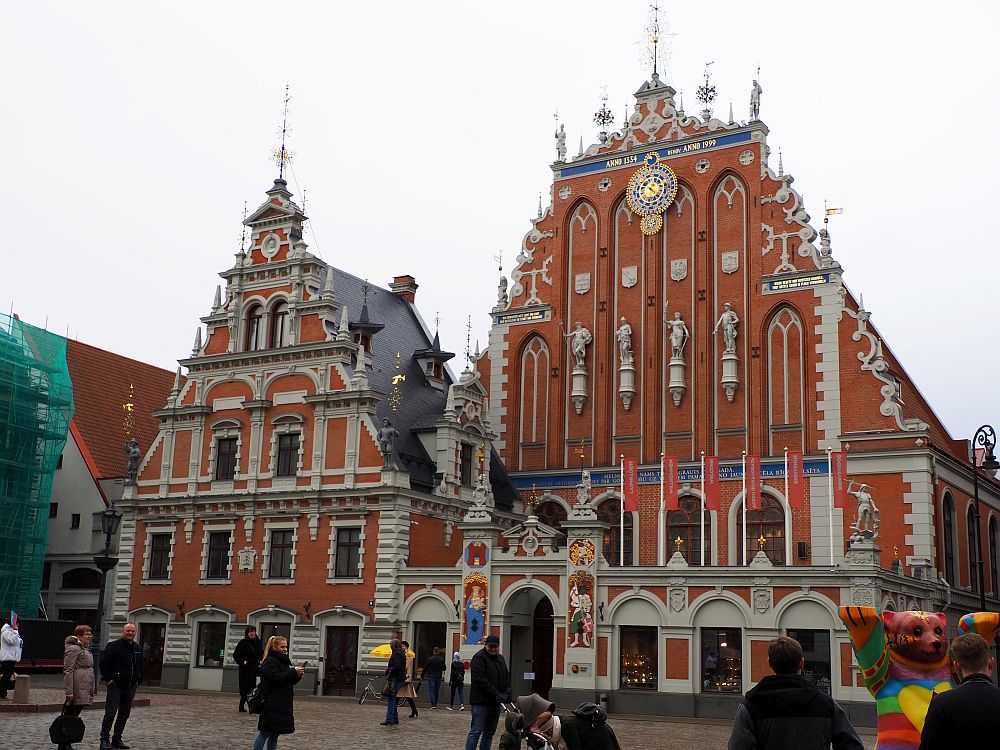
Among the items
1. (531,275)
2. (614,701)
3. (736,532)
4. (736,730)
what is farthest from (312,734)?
(531,275)

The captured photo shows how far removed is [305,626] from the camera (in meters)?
35.4

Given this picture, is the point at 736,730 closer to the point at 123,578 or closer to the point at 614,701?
the point at 614,701

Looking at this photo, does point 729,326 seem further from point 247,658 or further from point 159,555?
point 159,555

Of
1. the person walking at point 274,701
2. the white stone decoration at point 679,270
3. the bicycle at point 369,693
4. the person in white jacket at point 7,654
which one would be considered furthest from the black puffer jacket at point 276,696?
the white stone decoration at point 679,270

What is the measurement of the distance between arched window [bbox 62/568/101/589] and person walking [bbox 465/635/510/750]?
110 feet

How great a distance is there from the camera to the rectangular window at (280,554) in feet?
120

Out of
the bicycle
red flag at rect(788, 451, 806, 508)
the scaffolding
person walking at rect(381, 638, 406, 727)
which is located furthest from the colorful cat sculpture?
the scaffolding

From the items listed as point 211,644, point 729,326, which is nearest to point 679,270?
point 729,326

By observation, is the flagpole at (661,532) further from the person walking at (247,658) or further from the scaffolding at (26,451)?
the scaffolding at (26,451)

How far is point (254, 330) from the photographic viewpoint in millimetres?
39406

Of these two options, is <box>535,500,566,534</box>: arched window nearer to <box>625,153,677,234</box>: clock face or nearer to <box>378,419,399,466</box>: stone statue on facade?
<box>378,419,399,466</box>: stone statue on facade

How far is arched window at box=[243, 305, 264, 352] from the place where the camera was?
39.0 metres

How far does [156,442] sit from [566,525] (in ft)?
53.2

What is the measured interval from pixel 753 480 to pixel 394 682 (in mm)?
13420
